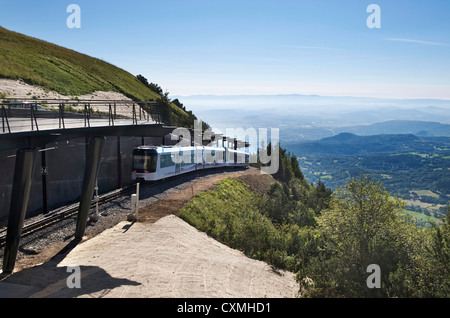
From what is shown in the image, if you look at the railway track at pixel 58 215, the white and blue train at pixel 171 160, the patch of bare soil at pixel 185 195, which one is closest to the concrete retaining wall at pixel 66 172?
the white and blue train at pixel 171 160

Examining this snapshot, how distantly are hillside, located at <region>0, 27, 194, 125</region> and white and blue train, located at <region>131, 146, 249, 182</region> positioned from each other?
1651 centimetres

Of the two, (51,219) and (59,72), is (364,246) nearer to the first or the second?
(51,219)

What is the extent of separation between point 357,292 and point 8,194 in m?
17.7

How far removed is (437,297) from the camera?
36.2 feet

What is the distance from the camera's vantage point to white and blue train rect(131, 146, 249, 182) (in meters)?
27.2

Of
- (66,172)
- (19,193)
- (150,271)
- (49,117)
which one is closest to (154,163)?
(66,172)

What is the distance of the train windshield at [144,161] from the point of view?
27.1m

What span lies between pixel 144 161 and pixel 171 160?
10.2 ft

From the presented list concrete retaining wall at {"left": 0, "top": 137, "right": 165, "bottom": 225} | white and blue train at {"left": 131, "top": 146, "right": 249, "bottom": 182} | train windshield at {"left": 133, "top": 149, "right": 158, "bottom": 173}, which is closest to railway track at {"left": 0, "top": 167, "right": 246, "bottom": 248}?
white and blue train at {"left": 131, "top": 146, "right": 249, "bottom": 182}

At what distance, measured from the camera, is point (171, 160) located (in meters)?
29.8

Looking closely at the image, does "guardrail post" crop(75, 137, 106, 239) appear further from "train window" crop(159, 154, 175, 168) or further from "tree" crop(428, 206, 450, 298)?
"tree" crop(428, 206, 450, 298)

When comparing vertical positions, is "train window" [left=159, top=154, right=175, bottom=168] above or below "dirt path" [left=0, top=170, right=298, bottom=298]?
above
